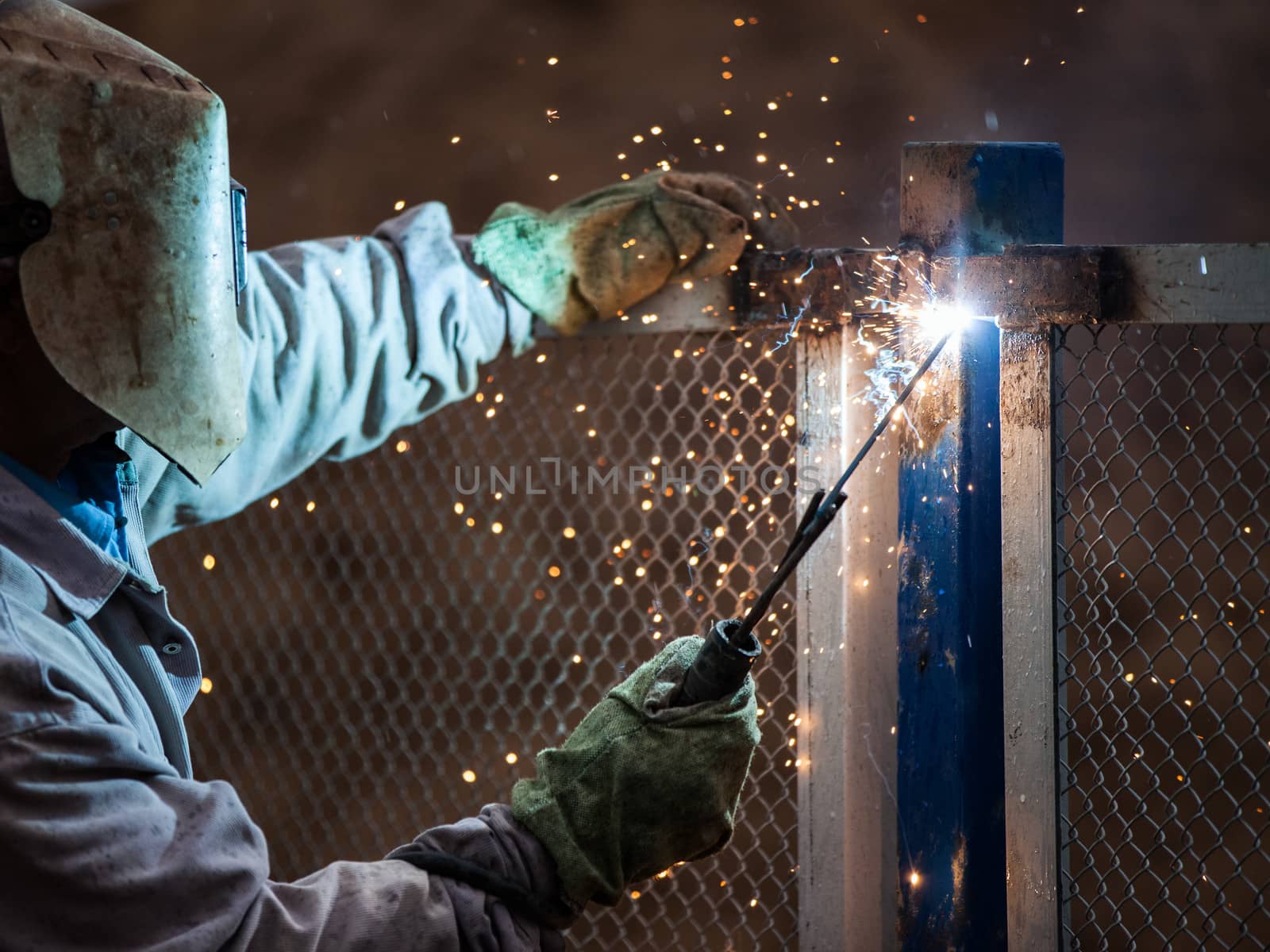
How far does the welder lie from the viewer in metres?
1.01

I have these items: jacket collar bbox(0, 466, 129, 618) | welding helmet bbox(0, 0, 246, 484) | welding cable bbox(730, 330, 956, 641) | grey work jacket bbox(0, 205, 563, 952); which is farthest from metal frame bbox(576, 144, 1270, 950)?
jacket collar bbox(0, 466, 129, 618)

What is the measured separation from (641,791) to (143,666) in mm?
613

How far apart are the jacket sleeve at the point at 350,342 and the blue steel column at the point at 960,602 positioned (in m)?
0.83

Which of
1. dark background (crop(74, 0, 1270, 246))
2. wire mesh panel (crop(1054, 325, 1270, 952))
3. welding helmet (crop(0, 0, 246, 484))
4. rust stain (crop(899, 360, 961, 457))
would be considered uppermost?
dark background (crop(74, 0, 1270, 246))

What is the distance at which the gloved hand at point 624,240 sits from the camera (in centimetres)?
187

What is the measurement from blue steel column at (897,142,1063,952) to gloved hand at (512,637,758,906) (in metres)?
0.49

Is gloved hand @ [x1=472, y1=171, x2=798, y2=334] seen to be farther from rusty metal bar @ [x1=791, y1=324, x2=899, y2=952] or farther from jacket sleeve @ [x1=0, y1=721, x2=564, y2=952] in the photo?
jacket sleeve @ [x1=0, y1=721, x2=564, y2=952]

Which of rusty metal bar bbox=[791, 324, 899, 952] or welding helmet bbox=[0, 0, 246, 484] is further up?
welding helmet bbox=[0, 0, 246, 484]

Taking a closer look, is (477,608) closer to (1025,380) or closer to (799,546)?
(1025,380)

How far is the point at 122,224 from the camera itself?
48.8 inches

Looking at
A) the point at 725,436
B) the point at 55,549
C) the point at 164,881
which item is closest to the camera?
the point at 164,881

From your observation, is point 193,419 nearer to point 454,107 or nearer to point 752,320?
point 752,320

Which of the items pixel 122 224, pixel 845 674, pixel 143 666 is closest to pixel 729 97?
pixel 845 674

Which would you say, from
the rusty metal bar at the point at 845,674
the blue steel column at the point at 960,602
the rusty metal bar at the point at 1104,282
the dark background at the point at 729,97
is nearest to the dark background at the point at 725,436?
the dark background at the point at 729,97
